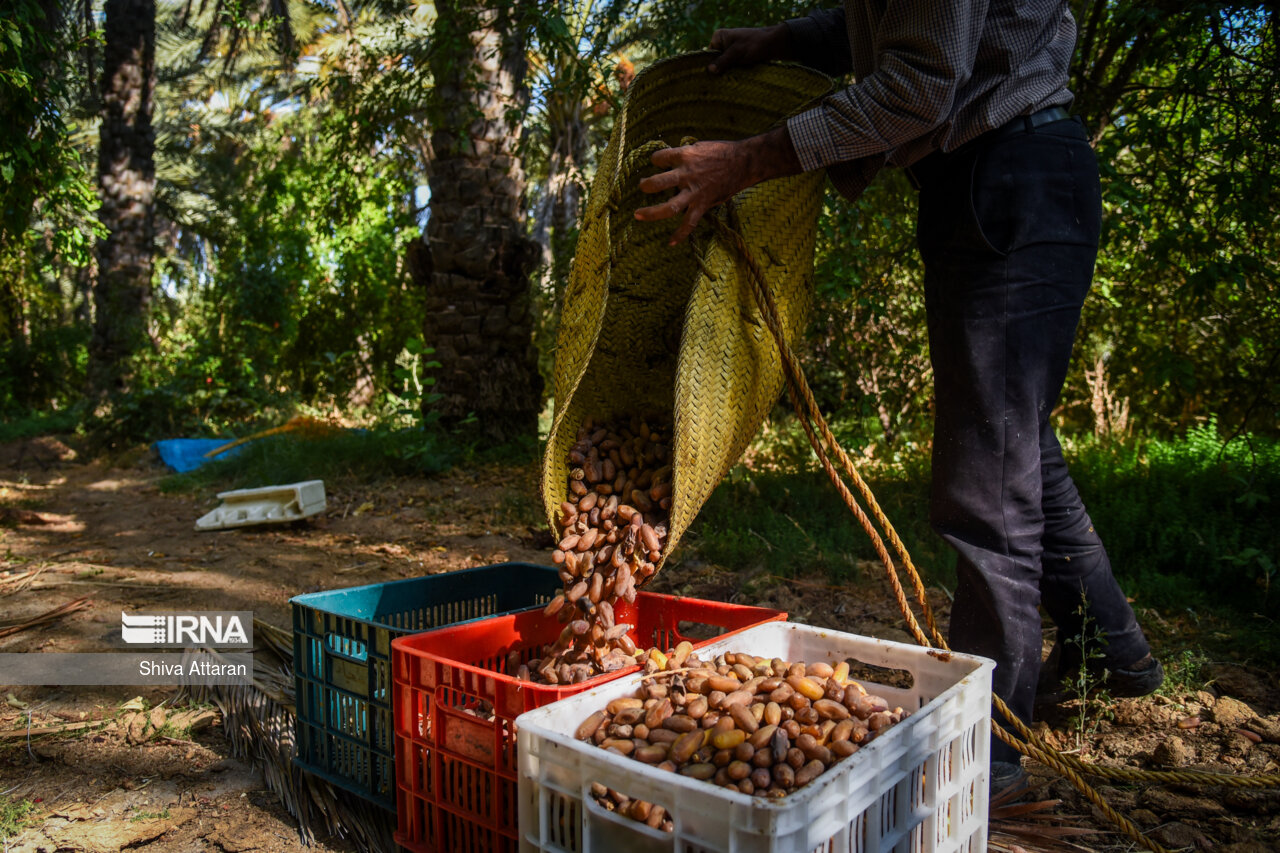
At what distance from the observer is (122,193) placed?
9273mm

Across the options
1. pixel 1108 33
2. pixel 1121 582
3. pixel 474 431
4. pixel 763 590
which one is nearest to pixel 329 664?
pixel 763 590

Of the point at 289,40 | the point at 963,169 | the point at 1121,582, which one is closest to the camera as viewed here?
the point at 963,169

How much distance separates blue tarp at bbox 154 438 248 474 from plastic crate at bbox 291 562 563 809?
523 cm

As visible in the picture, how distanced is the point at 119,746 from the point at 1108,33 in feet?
13.9

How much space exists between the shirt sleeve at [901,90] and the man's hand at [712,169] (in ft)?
0.17

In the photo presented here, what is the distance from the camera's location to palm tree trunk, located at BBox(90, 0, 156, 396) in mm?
9188

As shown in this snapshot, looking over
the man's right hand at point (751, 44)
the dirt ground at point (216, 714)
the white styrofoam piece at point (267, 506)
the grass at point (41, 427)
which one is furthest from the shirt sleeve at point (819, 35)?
the grass at point (41, 427)

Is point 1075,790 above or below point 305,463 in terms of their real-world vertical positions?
below

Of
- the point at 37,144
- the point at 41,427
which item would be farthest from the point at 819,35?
the point at 41,427

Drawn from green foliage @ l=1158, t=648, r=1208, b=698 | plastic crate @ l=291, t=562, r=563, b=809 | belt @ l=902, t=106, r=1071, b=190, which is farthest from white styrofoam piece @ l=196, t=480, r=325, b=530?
green foliage @ l=1158, t=648, r=1208, b=698

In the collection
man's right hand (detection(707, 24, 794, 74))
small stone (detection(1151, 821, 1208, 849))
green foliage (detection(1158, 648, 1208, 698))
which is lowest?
small stone (detection(1151, 821, 1208, 849))

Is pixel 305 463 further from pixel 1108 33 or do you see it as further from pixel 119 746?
pixel 1108 33

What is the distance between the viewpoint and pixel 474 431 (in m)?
6.18

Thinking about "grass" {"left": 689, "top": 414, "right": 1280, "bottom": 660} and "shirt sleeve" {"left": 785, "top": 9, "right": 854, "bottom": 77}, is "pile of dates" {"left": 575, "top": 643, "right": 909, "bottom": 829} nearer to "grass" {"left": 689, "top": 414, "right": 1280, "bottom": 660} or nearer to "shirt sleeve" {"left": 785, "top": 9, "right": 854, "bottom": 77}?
"grass" {"left": 689, "top": 414, "right": 1280, "bottom": 660}
